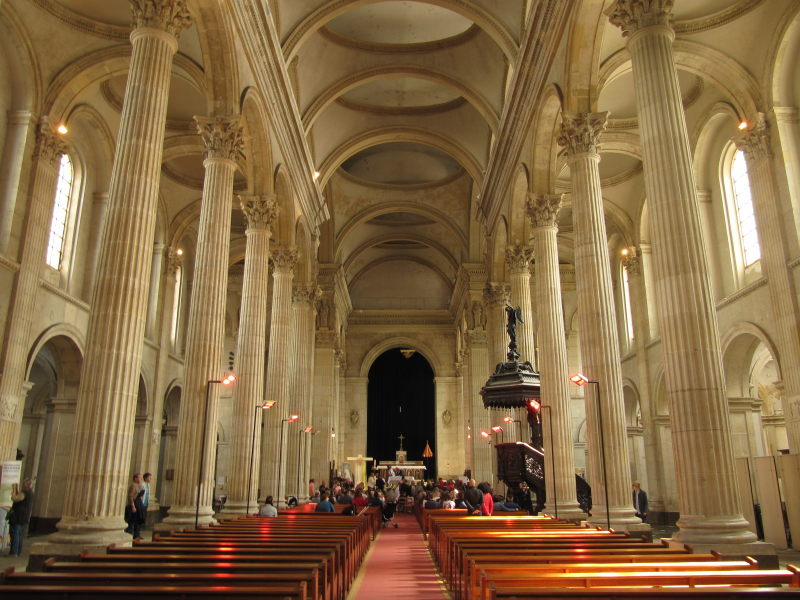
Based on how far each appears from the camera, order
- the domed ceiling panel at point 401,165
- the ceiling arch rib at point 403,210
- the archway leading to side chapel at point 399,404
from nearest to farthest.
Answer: the domed ceiling panel at point 401,165 < the ceiling arch rib at point 403,210 < the archway leading to side chapel at point 399,404

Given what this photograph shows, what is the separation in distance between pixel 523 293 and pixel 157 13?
13.6 m

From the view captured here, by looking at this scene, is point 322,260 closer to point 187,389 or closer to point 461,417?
point 461,417

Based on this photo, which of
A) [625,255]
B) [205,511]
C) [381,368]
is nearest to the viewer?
[205,511]

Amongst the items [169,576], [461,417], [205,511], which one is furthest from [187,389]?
[461,417]

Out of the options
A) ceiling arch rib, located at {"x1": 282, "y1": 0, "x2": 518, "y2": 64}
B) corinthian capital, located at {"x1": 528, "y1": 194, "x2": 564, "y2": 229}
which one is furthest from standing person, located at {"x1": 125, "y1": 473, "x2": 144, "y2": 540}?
ceiling arch rib, located at {"x1": 282, "y1": 0, "x2": 518, "y2": 64}

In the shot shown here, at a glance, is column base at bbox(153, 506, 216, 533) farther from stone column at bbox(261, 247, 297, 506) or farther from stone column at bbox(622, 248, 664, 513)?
stone column at bbox(622, 248, 664, 513)

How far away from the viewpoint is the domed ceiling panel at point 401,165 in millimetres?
30859

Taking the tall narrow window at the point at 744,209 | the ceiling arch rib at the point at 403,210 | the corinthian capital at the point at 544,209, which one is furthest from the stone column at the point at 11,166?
the tall narrow window at the point at 744,209

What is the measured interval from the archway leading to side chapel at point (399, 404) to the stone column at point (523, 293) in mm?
24221

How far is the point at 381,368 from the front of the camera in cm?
4503

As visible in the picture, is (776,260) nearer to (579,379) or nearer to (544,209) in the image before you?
(544,209)

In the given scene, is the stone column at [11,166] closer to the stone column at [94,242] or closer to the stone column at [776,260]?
the stone column at [94,242]

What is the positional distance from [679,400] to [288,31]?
575 inches

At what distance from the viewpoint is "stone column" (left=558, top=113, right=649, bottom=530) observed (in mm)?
11258
